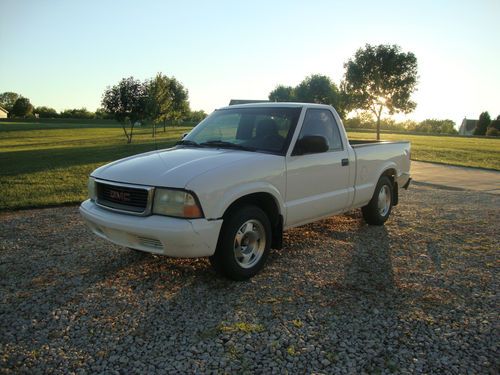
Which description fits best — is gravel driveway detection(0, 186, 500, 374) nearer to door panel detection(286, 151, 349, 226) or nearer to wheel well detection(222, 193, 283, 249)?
wheel well detection(222, 193, 283, 249)

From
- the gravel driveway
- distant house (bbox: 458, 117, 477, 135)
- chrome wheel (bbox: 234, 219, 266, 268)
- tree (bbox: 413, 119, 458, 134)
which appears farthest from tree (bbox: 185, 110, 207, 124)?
chrome wheel (bbox: 234, 219, 266, 268)

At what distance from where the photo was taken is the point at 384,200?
6719mm

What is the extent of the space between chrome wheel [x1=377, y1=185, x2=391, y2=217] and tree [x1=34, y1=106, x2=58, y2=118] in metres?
94.1

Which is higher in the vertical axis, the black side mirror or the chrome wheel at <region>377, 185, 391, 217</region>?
the black side mirror

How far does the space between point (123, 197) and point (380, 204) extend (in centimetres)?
427

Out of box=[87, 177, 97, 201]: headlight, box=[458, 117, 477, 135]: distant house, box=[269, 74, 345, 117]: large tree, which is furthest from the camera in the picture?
box=[458, 117, 477, 135]: distant house

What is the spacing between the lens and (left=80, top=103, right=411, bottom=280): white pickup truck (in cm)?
368

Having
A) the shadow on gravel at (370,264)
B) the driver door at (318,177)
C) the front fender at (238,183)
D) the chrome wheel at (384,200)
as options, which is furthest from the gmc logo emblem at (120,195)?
the chrome wheel at (384,200)

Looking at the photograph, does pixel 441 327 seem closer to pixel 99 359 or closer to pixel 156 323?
pixel 156 323

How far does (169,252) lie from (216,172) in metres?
0.84

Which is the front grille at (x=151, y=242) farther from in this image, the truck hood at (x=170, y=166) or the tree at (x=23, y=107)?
the tree at (x=23, y=107)

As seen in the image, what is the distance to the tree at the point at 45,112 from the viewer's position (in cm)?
8862

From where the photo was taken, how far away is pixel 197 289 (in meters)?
4.08

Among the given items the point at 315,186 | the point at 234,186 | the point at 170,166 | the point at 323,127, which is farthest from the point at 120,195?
the point at 323,127
